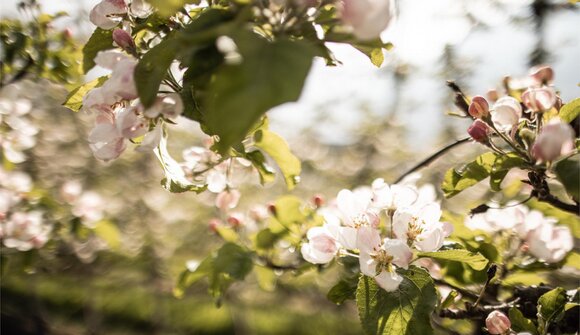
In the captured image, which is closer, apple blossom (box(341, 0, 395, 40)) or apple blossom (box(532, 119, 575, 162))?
apple blossom (box(341, 0, 395, 40))

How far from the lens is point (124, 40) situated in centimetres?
68

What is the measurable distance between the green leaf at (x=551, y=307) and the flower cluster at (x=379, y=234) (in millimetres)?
196

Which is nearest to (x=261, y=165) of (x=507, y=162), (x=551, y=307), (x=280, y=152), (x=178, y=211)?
(x=280, y=152)

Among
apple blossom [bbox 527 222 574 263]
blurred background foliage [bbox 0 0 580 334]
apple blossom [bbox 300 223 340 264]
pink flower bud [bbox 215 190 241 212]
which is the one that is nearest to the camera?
apple blossom [bbox 300 223 340 264]

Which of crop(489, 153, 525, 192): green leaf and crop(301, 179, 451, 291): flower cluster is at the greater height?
crop(489, 153, 525, 192): green leaf

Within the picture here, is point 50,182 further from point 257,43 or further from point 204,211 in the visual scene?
point 257,43

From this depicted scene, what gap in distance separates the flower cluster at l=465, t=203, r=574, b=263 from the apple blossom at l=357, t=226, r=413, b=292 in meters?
0.31

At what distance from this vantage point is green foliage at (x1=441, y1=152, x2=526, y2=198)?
2.33ft

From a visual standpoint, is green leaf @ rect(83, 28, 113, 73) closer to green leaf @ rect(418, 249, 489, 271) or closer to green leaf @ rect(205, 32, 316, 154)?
green leaf @ rect(205, 32, 316, 154)

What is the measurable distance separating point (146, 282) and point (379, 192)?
15.3ft

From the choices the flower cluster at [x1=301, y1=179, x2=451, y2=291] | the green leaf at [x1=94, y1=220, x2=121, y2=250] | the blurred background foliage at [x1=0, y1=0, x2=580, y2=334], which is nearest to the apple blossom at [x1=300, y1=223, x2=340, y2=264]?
the flower cluster at [x1=301, y1=179, x2=451, y2=291]

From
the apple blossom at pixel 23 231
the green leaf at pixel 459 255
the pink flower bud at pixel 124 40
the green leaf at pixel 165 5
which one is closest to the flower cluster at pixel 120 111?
the pink flower bud at pixel 124 40

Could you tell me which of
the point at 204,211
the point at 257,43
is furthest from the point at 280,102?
the point at 204,211

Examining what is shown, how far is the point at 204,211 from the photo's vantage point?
4680 mm
